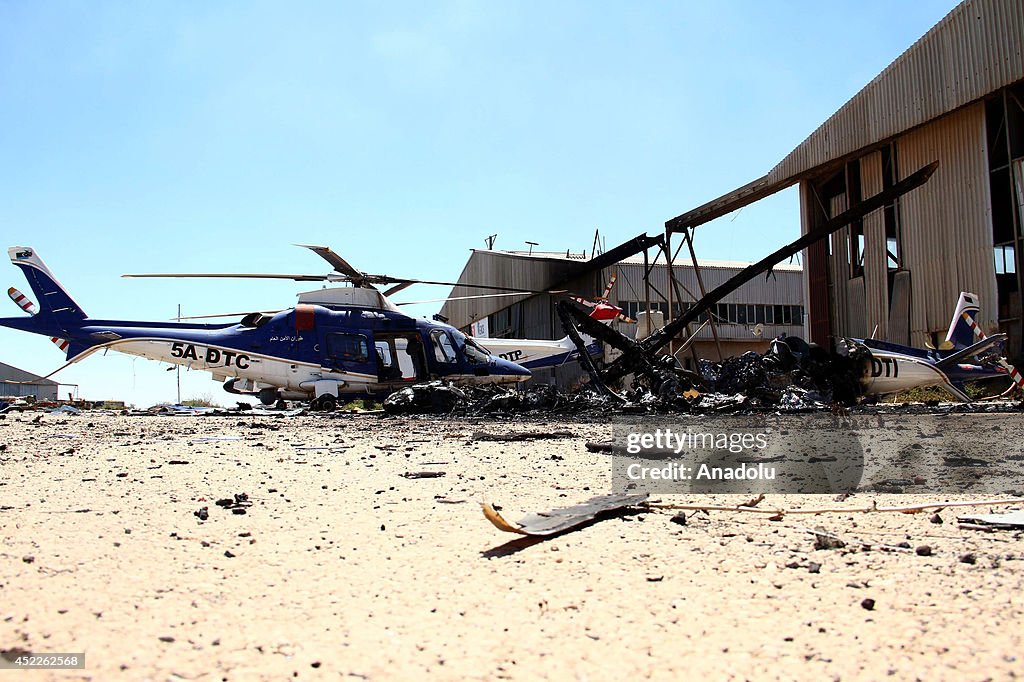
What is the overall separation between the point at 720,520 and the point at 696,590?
3.75ft

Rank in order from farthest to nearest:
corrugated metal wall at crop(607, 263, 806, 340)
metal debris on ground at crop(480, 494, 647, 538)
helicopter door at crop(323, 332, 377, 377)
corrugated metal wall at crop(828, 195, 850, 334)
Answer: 1. corrugated metal wall at crop(607, 263, 806, 340)
2. corrugated metal wall at crop(828, 195, 850, 334)
3. helicopter door at crop(323, 332, 377, 377)
4. metal debris on ground at crop(480, 494, 647, 538)

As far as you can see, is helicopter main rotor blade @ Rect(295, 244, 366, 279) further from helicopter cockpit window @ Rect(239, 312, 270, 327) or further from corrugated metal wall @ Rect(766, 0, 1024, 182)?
corrugated metal wall @ Rect(766, 0, 1024, 182)

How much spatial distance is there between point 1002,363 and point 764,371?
5151mm

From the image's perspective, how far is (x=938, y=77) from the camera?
53.1 feet

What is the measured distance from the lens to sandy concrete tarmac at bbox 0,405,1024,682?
1.80m

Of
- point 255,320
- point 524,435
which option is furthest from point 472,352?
point 524,435

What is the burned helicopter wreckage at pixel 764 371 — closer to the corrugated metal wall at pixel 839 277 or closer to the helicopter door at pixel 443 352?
the helicopter door at pixel 443 352

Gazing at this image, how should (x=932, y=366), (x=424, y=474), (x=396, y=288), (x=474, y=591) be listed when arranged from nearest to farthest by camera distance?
(x=474, y=591) → (x=424, y=474) → (x=932, y=366) → (x=396, y=288)

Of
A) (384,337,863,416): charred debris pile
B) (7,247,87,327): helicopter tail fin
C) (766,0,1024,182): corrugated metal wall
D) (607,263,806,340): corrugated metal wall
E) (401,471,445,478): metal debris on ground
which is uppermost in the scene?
(766,0,1024,182): corrugated metal wall

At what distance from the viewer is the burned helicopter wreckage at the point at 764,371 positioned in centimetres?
1199

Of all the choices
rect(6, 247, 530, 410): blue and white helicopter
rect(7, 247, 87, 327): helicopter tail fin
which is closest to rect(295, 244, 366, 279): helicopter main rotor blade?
rect(6, 247, 530, 410): blue and white helicopter

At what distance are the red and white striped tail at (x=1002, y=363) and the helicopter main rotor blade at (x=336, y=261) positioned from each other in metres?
13.3

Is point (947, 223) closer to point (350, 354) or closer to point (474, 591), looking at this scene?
point (350, 354)

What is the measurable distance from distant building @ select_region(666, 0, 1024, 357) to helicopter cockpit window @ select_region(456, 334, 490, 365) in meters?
6.89
